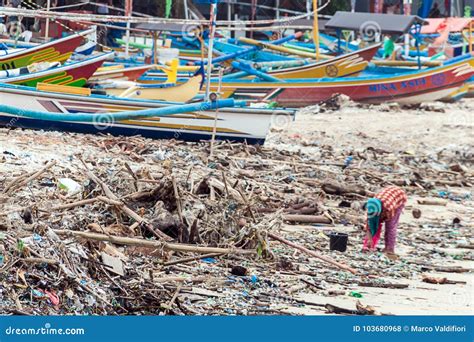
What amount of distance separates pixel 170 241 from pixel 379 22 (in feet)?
62.9

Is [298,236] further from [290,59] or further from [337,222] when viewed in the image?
[290,59]

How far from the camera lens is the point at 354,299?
8.91m

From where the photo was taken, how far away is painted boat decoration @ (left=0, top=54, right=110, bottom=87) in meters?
Answer: 18.2

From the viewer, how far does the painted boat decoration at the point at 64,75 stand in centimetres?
1820

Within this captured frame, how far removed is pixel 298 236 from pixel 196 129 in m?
6.27

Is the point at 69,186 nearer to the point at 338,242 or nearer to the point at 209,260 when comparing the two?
the point at 209,260

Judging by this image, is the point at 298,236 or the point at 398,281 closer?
the point at 398,281

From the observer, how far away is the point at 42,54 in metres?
20.9

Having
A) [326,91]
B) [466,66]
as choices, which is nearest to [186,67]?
[326,91]

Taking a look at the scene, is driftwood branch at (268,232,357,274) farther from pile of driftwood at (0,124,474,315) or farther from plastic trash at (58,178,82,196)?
plastic trash at (58,178,82,196)

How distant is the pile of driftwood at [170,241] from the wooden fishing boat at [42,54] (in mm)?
6288

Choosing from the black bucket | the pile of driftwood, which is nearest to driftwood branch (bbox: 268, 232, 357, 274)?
the pile of driftwood

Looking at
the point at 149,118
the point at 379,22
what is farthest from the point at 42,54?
the point at 379,22

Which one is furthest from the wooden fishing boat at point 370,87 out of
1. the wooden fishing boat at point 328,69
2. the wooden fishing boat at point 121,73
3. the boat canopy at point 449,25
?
the boat canopy at point 449,25
